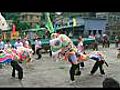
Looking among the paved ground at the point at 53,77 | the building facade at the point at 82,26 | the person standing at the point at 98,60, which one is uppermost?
the building facade at the point at 82,26

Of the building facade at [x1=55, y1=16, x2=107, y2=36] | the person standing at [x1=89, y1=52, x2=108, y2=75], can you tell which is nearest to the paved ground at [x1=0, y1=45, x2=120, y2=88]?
the person standing at [x1=89, y1=52, x2=108, y2=75]

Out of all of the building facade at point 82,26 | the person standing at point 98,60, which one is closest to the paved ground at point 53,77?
the person standing at point 98,60

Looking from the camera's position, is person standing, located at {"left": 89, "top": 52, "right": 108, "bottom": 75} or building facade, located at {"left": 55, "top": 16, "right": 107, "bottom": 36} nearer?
person standing, located at {"left": 89, "top": 52, "right": 108, "bottom": 75}

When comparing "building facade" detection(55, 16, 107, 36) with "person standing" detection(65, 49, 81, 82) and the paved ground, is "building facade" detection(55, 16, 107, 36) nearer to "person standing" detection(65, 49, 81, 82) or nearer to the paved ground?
the paved ground

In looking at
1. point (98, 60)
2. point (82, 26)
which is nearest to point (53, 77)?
point (98, 60)

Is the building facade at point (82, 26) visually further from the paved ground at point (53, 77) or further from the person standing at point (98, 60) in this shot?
the person standing at point (98, 60)

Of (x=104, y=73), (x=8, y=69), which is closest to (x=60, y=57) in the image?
(x=104, y=73)

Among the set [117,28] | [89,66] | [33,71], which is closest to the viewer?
[33,71]

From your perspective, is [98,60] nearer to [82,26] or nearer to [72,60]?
[72,60]

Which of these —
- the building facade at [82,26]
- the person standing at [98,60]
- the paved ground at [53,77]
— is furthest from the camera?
the building facade at [82,26]

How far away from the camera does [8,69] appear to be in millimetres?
10477
